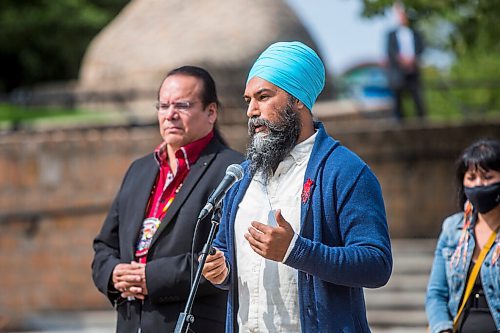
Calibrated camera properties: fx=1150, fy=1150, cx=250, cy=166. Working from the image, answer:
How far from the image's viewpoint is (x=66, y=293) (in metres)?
14.1

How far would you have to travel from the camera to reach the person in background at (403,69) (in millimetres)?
16766

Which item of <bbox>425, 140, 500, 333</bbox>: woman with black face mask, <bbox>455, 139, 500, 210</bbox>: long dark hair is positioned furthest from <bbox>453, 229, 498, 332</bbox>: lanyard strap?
<bbox>455, 139, 500, 210</bbox>: long dark hair

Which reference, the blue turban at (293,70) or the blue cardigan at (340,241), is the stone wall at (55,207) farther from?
the blue cardigan at (340,241)

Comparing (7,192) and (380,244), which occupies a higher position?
(7,192)

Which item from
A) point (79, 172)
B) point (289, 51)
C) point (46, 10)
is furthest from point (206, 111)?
point (46, 10)

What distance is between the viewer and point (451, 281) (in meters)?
5.70

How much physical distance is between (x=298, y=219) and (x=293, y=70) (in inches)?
22.7

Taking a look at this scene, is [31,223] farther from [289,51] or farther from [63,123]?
[289,51]

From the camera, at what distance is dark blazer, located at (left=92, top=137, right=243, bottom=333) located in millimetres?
5449

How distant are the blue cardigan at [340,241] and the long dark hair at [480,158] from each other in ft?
4.67

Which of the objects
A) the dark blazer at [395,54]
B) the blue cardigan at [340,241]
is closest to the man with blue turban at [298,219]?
the blue cardigan at [340,241]

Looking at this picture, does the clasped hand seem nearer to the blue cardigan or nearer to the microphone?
the microphone

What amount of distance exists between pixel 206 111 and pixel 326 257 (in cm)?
177

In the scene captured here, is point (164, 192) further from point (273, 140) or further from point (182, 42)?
point (182, 42)
